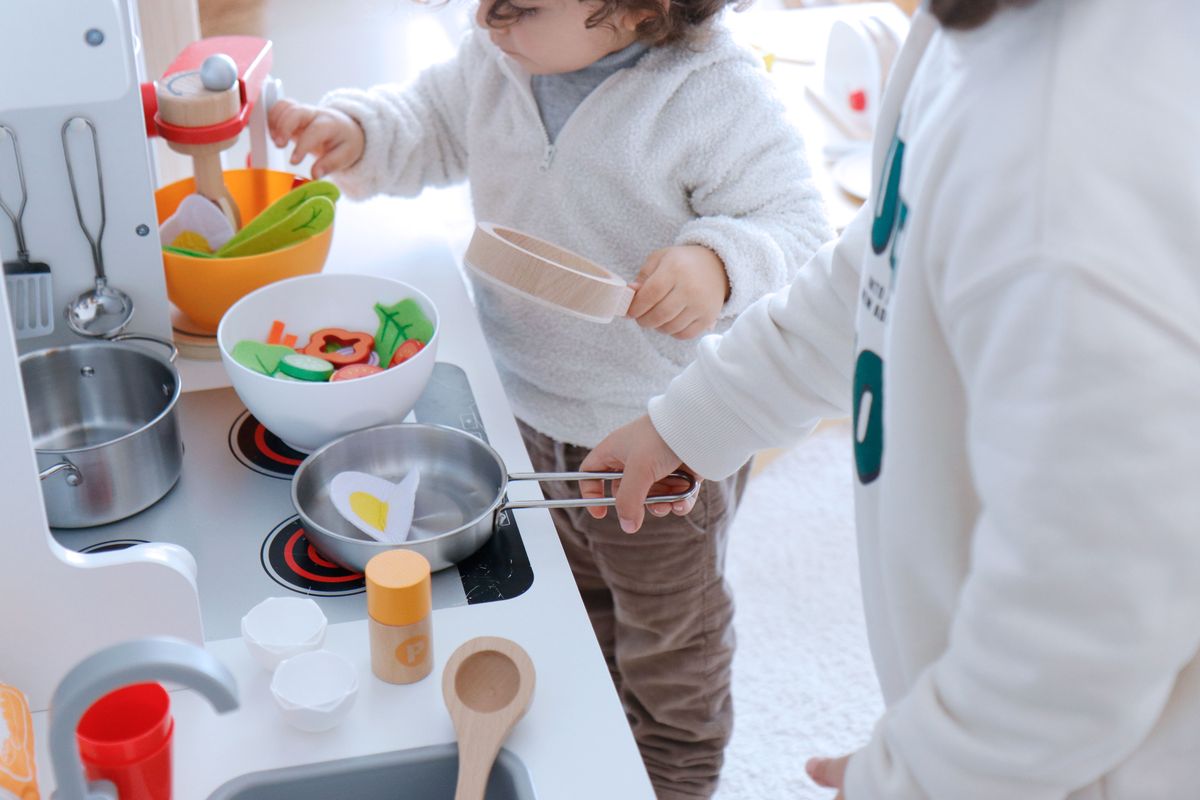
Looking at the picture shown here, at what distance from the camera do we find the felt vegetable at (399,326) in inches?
38.8

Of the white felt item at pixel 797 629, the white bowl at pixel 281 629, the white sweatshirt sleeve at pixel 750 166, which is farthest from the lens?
the white felt item at pixel 797 629

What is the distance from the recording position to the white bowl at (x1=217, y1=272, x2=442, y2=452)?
0.88 m

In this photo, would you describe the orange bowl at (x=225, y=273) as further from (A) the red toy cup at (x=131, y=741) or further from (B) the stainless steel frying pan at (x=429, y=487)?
(A) the red toy cup at (x=131, y=741)

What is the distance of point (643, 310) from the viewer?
0.96 m

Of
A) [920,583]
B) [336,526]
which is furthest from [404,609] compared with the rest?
[920,583]

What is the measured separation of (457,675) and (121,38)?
407mm

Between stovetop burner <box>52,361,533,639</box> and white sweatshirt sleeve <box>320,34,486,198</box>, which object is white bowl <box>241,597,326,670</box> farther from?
white sweatshirt sleeve <box>320,34,486,198</box>

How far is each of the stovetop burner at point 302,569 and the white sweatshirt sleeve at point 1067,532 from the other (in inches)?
16.8

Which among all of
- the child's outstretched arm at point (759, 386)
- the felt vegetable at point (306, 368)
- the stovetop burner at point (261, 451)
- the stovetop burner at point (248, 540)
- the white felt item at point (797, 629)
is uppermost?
the child's outstretched arm at point (759, 386)

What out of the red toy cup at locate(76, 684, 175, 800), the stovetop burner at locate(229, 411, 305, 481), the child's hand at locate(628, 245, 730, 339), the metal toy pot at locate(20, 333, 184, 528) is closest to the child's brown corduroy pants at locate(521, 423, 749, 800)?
the child's hand at locate(628, 245, 730, 339)

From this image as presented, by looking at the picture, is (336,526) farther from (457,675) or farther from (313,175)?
(313,175)

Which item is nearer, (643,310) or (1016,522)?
(1016,522)

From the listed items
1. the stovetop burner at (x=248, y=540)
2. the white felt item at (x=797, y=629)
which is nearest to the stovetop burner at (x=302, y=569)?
the stovetop burner at (x=248, y=540)

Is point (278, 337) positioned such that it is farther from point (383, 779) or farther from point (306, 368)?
point (383, 779)
